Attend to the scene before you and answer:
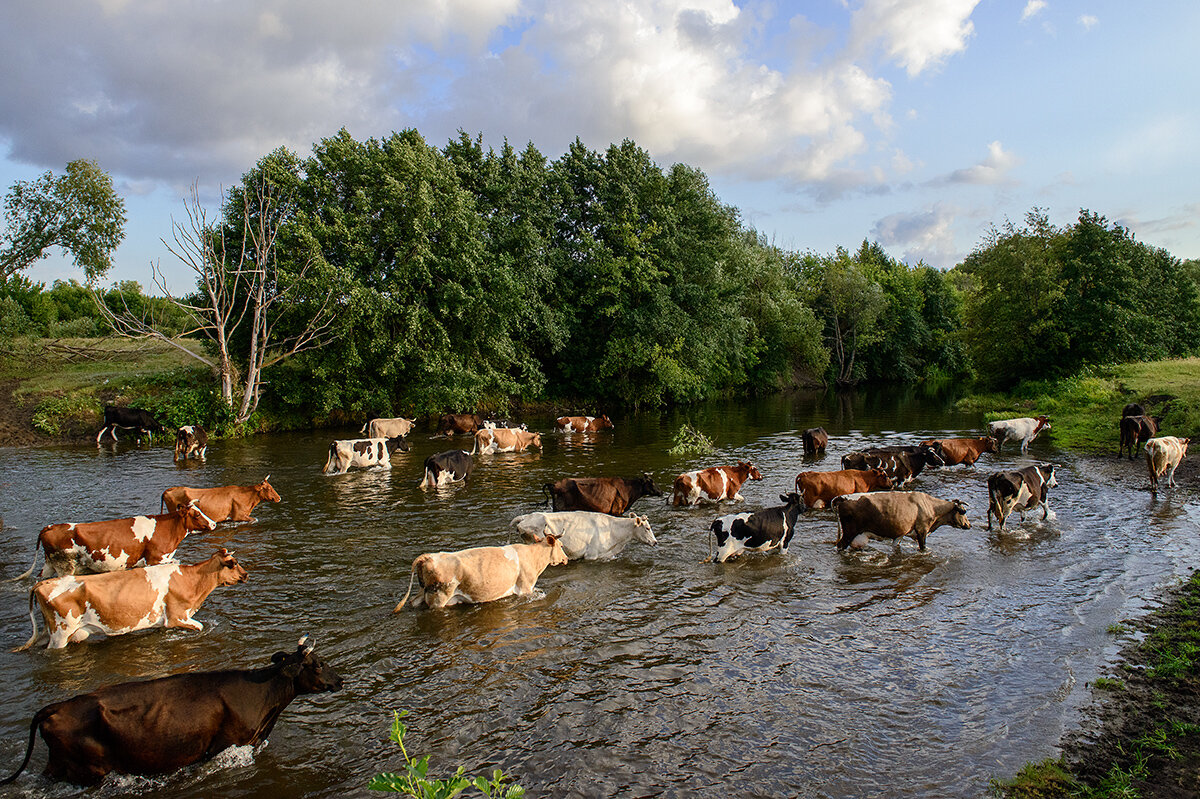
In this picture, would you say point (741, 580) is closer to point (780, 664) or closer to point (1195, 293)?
point (780, 664)

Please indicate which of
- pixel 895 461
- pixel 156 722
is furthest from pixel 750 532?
pixel 156 722

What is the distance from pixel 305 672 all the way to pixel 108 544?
6.32 meters

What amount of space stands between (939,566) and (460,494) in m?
10.9

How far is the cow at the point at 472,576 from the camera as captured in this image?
9.02m

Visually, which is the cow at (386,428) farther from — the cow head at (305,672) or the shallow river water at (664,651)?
the cow head at (305,672)

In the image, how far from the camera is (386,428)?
26.6 metres

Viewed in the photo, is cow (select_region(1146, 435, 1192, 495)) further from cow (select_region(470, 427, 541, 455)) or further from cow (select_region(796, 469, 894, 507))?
cow (select_region(470, 427, 541, 455))

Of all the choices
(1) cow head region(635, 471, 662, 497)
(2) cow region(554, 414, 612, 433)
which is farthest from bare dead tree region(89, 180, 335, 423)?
(1) cow head region(635, 471, 662, 497)

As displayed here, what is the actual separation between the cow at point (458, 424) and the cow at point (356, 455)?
7.16 m

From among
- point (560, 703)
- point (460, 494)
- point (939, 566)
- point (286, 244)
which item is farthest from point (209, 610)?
point (286, 244)

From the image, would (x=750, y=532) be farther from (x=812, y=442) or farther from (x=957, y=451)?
(x=812, y=442)

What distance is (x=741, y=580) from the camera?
34.0 ft

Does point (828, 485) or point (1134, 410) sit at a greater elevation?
point (1134, 410)

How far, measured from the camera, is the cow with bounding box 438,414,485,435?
92.3 ft
